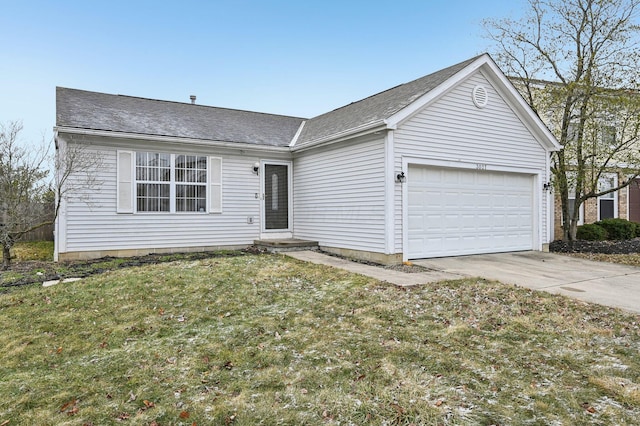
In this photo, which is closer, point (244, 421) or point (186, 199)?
point (244, 421)

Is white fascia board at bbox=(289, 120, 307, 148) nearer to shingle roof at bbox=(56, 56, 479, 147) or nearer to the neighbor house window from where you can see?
shingle roof at bbox=(56, 56, 479, 147)

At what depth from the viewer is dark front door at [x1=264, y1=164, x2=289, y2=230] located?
12133 mm

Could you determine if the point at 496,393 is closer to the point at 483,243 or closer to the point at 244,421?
the point at 244,421

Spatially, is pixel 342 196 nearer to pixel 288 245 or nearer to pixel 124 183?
pixel 288 245

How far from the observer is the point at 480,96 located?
1035 cm

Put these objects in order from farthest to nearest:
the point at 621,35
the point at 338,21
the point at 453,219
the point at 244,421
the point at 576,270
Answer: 1. the point at 338,21
2. the point at 621,35
3. the point at 453,219
4. the point at 576,270
5. the point at 244,421

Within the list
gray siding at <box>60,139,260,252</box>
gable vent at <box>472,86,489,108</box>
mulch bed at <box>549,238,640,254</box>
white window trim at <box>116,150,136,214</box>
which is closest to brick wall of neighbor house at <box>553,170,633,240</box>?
mulch bed at <box>549,238,640,254</box>

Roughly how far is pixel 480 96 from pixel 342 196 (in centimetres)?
438

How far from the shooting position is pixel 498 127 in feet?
35.4

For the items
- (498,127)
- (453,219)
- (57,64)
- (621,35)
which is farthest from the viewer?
(57,64)

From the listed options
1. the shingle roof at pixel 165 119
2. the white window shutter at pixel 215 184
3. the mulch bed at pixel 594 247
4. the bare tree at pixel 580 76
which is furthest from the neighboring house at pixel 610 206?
the white window shutter at pixel 215 184

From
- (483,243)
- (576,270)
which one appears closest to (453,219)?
(483,243)

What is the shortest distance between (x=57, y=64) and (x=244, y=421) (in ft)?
52.7

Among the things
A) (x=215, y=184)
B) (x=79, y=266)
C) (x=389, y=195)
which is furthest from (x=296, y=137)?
(x=79, y=266)
